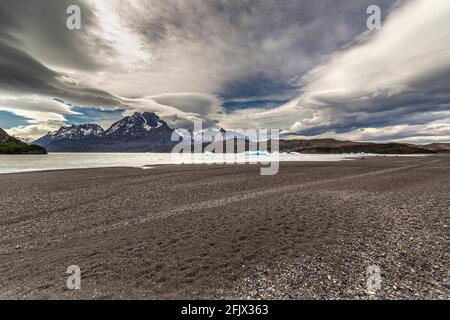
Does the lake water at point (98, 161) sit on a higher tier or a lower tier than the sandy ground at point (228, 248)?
higher

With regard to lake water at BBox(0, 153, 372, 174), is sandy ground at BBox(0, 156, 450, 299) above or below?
below

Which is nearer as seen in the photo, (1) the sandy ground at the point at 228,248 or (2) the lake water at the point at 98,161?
(1) the sandy ground at the point at 228,248

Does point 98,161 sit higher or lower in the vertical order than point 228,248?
higher

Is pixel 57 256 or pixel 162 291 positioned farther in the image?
pixel 57 256

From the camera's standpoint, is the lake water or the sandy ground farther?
the lake water

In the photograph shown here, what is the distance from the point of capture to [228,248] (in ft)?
28.1

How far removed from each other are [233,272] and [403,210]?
42.2ft

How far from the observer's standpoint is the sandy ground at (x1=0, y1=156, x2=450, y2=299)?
596 cm

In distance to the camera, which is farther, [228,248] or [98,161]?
[98,161]

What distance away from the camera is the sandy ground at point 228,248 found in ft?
19.6

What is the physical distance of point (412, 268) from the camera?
675cm
